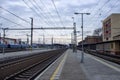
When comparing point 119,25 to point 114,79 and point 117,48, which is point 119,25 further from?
point 114,79

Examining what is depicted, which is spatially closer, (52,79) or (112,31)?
(52,79)

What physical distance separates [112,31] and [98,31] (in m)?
72.1

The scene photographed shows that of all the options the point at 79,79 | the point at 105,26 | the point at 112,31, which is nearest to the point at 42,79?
the point at 79,79

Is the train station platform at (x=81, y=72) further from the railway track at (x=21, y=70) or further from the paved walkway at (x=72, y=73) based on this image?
the railway track at (x=21, y=70)

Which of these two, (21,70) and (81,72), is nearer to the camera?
(81,72)

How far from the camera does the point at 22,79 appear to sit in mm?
15367

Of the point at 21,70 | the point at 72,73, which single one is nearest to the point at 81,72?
the point at 72,73

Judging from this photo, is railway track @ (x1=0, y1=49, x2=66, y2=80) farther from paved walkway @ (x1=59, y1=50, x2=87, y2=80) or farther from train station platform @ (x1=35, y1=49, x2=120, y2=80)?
paved walkway @ (x1=59, y1=50, x2=87, y2=80)

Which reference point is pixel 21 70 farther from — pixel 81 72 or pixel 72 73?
pixel 81 72

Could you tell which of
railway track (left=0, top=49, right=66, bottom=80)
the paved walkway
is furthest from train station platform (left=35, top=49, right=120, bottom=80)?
railway track (left=0, top=49, right=66, bottom=80)

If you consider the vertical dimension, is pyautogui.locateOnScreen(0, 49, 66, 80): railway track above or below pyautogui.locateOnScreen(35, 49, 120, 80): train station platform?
below

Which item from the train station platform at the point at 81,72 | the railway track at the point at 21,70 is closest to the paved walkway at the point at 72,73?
the train station platform at the point at 81,72

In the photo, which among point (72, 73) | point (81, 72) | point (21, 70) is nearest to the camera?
point (72, 73)

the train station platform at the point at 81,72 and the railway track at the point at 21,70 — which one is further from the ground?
the train station platform at the point at 81,72
